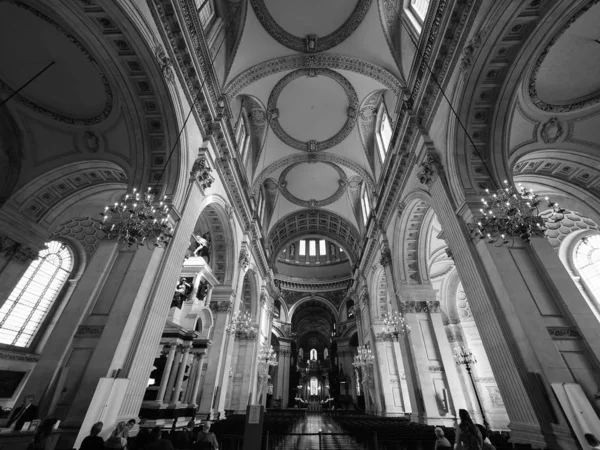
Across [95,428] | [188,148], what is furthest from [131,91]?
[95,428]

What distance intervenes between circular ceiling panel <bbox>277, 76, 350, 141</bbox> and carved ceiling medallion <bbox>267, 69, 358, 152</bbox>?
27 cm

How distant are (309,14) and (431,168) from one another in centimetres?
993

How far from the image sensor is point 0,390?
1097 cm

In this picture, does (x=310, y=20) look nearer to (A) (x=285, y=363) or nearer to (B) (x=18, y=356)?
(B) (x=18, y=356)

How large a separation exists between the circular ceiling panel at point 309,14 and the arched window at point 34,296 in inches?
617

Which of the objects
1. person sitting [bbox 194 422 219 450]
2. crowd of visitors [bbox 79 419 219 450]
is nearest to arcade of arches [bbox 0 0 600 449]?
crowd of visitors [bbox 79 419 219 450]

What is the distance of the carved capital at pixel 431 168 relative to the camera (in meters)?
8.51

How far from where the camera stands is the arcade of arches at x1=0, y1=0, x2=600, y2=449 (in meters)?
5.75

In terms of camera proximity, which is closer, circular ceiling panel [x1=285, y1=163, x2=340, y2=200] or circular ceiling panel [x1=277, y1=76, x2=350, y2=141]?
circular ceiling panel [x1=277, y1=76, x2=350, y2=141]

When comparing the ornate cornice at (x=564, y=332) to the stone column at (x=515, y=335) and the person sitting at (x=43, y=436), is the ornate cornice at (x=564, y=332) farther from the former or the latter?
the person sitting at (x=43, y=436)

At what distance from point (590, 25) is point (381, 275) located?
46.4 ft

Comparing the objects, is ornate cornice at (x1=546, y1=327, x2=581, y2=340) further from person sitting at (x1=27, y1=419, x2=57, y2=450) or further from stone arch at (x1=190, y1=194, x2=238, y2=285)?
stone arch at (x1=190, y1=194, x2=238, y2=285)

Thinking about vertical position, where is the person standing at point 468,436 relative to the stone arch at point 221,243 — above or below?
below

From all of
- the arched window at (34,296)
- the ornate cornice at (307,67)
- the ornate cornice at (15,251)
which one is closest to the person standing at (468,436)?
the ornate cornice at (307,67)
